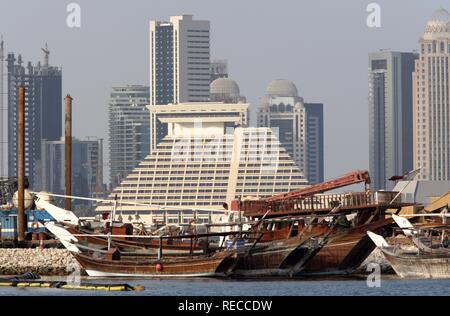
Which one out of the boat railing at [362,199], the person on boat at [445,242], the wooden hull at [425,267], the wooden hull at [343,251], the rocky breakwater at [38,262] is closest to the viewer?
the wooden hull at [425,267]

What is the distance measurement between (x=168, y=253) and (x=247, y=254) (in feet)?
10.1

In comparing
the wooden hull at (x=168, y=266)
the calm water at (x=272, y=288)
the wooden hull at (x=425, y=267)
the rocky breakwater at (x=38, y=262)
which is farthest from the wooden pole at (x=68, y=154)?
the wooden hull at (x=425, y=267)

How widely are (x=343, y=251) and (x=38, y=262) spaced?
1245 cm

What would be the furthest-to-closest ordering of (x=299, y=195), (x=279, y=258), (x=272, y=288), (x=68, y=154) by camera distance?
(x=68, y=154) → (x=299, y=195) → (x=279, y=258) → (x=272, y=288)

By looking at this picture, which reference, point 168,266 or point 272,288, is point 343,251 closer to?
point 168,266

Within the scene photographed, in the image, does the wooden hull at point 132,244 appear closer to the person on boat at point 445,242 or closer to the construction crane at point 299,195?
the construction crane at point 299,195

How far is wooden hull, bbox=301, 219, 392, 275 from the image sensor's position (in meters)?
71.8

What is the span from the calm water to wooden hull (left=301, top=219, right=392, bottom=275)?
3.84 m

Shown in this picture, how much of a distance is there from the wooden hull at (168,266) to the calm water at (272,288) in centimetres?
93

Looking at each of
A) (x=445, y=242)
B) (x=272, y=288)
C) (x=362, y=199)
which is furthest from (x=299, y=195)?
(x=272, y=288)

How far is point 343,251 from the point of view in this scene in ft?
237

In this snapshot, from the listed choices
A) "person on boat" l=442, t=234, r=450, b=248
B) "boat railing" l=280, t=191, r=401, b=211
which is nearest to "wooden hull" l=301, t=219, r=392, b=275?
"boat railing" l=280, t=191, r=401, b=211

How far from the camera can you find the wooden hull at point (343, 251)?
71750mm
